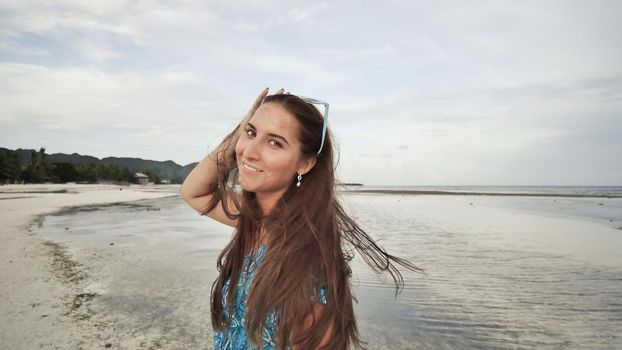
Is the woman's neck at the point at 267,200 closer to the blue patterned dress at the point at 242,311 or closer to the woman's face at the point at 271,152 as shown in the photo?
the woman's face at the point at 271,152

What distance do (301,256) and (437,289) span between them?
644 centimetres

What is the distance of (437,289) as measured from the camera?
7527 millimetres

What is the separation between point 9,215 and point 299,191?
873 inches

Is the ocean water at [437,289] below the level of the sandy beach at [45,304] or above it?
above

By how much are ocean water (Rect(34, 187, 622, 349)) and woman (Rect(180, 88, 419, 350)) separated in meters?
0.44

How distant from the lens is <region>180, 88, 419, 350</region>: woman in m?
1.72

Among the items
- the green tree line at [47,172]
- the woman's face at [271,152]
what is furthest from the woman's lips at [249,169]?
the green tree line at [47,172]

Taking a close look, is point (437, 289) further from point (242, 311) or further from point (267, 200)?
point (242, 311)

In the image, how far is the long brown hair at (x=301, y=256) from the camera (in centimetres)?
171

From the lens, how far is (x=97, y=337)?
16.7 feet

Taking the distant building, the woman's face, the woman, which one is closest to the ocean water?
the woman

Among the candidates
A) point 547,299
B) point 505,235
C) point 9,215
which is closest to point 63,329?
point 547,299

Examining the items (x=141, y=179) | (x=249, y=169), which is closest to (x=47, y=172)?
(x=141, y=179)

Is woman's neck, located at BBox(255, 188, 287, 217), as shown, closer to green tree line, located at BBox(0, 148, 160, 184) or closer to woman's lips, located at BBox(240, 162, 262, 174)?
woman's lips, located at BBox(240, 162, 262, 174)
